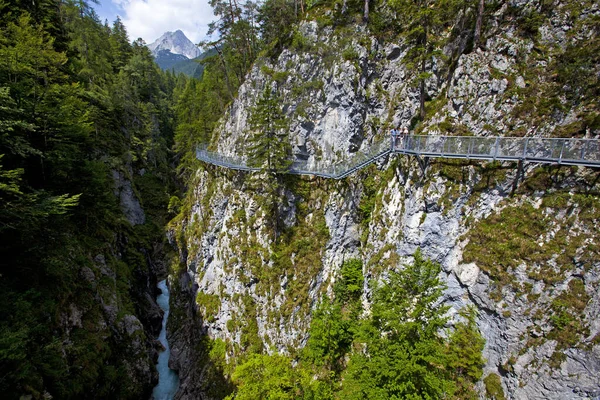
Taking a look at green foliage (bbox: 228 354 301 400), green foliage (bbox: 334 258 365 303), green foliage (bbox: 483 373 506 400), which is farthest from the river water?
green foliage (bbox: 483 373 506 400)

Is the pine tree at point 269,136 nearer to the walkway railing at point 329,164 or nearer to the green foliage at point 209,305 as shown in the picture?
the walkway railing at point 329,164

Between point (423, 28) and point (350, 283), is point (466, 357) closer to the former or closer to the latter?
point (350, 283)

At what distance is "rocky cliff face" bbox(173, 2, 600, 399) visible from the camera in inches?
374

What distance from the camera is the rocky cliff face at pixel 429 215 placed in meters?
9.50

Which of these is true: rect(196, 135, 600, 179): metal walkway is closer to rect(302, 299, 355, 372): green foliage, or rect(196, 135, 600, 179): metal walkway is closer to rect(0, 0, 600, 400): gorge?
rect(0, 0, 600, 400): gorge

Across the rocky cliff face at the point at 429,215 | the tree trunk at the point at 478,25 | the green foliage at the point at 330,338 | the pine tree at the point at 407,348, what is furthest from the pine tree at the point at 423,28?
the green foliage at the point at 330,338

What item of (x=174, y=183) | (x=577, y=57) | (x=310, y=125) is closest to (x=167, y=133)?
(x=174, y=183)

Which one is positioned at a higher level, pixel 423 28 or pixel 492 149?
pixel 423 28

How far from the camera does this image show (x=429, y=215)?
1342cm

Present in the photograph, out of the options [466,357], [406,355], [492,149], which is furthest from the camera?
[492,149]

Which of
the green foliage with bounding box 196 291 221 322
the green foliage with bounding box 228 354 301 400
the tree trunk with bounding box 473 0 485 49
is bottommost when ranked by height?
the green foliage with bounding box 196 291 221 322

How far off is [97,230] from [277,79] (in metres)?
19.7

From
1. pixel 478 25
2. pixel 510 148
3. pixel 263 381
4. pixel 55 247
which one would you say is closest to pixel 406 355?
pixel 263 381

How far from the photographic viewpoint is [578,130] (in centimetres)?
1034
